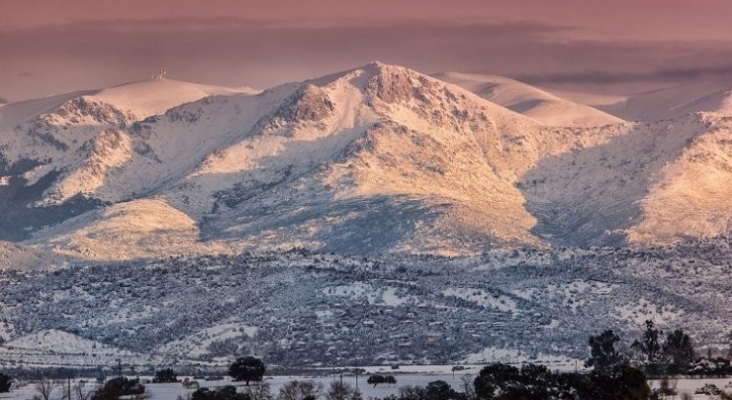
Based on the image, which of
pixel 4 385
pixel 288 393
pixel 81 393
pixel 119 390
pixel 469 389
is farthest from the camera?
pixel 4 385

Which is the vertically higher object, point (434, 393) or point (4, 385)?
point (4, 385)

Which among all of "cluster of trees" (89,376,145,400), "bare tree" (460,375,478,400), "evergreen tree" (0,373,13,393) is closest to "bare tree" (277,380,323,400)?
"cluster of trees" (89,376,145,400)

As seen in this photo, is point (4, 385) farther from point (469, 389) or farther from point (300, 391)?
point (469, 389)

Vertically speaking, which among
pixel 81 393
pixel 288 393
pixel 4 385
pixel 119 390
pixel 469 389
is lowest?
pixel 288 393

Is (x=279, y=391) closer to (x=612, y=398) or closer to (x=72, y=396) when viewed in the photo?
(x=72, y=396)

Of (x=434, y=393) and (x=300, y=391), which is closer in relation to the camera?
(x=434, y=393)

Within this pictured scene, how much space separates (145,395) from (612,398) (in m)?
53.9

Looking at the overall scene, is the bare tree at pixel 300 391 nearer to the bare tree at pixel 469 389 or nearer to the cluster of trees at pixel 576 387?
the bare tree at pixel 469 389

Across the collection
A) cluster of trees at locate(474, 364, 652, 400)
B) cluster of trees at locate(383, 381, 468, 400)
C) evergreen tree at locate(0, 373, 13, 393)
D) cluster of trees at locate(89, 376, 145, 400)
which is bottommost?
cluster of trees at locate(474, 364, 652, 400)

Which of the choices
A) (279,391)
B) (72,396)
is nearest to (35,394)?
(72,396)

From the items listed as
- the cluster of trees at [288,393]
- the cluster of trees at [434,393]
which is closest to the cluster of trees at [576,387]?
the cluster of trees at [434,393]

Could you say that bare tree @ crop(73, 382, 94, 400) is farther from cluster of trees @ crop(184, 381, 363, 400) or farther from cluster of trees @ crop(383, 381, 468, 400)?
cluster of trees @ crop(383, 381, 468, 400)

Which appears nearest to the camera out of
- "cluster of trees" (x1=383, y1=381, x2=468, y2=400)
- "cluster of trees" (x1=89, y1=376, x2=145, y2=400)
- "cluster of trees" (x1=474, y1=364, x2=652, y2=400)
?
"cluster of trees" (x1=474, y1=364, x2=652, y2=400)

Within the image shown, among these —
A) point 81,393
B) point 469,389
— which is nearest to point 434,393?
point 469,389
